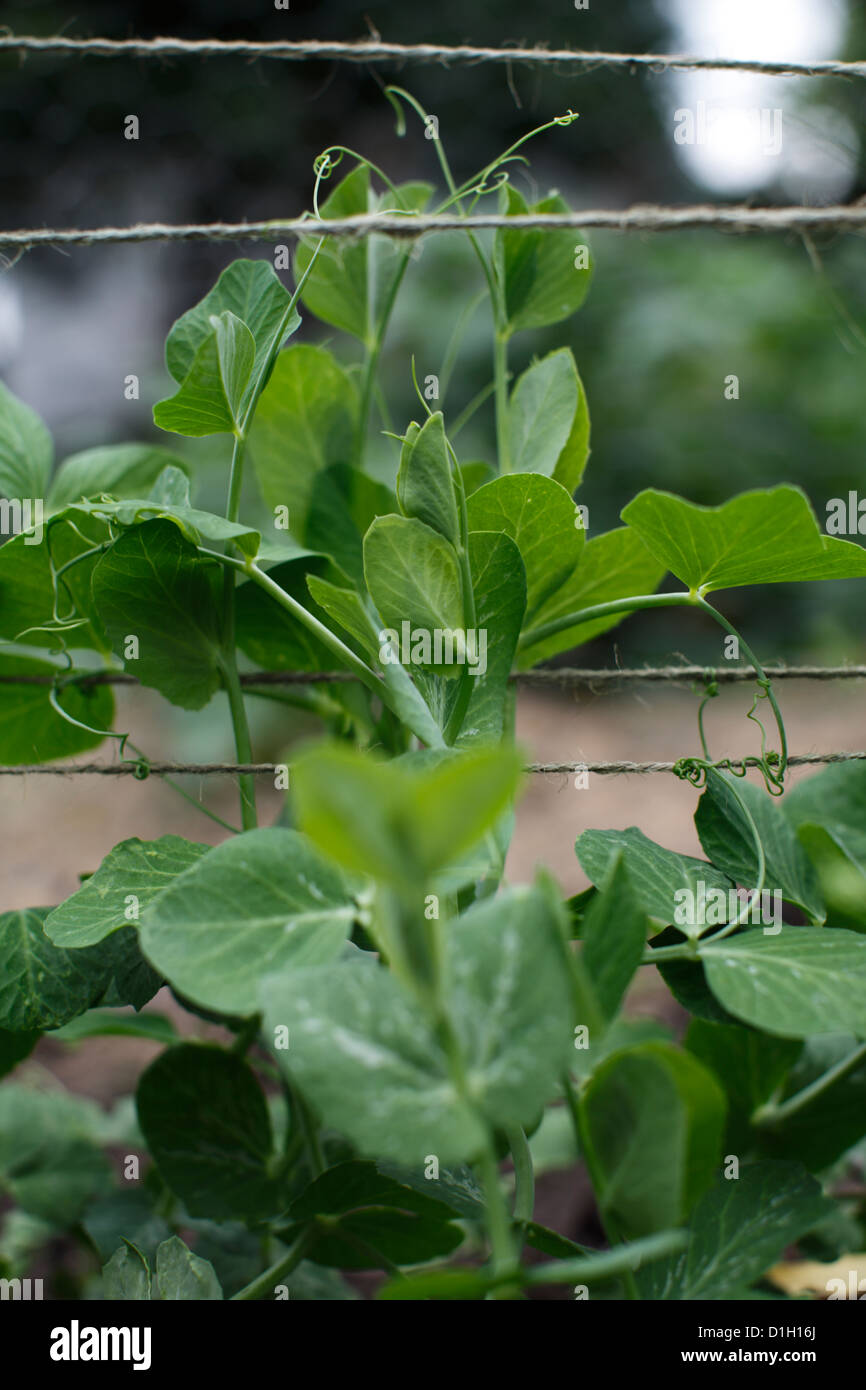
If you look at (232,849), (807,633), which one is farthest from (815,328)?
(232,849)

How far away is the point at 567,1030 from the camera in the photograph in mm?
174

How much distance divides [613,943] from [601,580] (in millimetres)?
164

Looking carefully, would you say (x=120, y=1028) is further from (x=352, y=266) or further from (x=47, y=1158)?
(x=352, y=266)

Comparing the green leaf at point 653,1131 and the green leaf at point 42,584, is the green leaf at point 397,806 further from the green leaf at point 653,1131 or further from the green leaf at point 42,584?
the green leaf at point 42,584

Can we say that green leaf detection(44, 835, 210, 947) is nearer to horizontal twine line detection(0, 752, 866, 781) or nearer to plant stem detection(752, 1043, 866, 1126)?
horizontal twine line detection(0, 752, 866, 781)

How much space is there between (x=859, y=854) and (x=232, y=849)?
210 mm

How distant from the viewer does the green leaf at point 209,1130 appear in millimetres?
310

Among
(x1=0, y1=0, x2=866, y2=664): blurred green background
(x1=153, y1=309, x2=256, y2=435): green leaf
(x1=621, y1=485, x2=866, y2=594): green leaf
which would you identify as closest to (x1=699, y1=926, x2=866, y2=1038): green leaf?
(x1=621, y1=485, x2=866, y2=594): green leaf

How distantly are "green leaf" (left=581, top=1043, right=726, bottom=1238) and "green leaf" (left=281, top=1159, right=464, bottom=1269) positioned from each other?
10 centimetres

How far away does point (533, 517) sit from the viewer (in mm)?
281

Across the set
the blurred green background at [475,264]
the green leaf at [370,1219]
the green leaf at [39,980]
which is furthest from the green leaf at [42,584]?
the blurred green background at [475,264]

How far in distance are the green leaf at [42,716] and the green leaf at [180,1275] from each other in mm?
185

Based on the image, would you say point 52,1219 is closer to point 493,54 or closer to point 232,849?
point 232,849

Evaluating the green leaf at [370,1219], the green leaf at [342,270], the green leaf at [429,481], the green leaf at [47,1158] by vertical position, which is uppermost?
the green leaf at [342,270]
